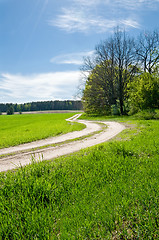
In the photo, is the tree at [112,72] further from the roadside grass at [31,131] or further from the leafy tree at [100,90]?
the roadside grass at [31,131]

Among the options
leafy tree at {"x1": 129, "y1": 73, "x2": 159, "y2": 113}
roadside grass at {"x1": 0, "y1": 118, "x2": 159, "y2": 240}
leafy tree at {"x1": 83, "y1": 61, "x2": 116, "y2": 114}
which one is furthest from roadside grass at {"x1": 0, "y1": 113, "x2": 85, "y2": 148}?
leafy tree at {"x1": 83, "y1": 61, "x2": 116, "y2": 114}

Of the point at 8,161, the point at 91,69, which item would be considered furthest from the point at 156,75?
the point at 8,161

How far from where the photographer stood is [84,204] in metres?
3.21

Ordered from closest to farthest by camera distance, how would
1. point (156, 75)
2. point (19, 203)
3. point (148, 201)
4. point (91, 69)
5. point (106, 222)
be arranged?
point (106, 222) → point (148, 201) → point (19, 203) → point (156, 75) → point (91, 69)

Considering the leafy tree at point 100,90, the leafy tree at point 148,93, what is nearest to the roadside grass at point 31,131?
the leafy tree at point 148,93

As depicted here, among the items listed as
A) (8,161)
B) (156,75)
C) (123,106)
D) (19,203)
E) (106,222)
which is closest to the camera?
(106,222)

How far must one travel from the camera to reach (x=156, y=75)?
93.0ft

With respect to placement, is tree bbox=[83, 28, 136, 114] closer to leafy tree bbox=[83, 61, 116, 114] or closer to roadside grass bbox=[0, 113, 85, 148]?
leafy tree bbox=[83, 61, 116, 114]

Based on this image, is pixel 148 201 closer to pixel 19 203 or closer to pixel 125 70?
pixel 19 203

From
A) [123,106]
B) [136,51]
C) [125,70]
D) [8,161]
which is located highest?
[136,51]

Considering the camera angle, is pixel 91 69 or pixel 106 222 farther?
pixel 91 69

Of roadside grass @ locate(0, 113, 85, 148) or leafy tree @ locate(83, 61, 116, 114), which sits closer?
roadside grass @ locate(0, 113, 85, 148)

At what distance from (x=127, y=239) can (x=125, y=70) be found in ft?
129

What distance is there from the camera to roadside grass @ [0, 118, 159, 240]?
258cm
